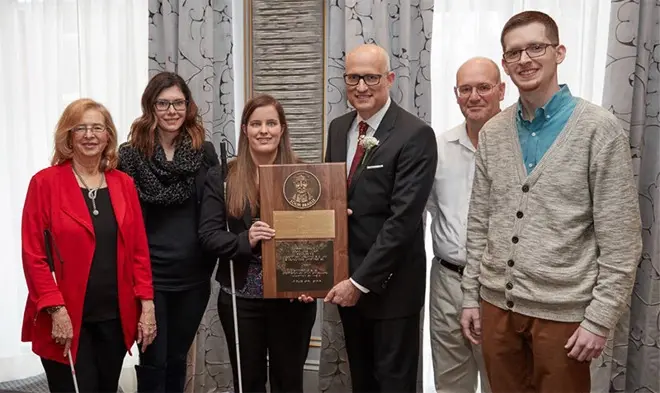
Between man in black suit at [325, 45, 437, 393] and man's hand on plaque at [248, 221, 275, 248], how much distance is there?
31cm

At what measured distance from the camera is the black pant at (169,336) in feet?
7.43

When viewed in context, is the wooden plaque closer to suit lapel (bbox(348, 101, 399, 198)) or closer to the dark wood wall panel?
suit lapel (bbox(348, 101, 399, 198))

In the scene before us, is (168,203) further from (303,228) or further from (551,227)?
(551,227)

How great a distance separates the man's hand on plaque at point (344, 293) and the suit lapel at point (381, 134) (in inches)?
13.2

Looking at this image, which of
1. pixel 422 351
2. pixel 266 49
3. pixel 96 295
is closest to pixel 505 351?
pixel 422 351

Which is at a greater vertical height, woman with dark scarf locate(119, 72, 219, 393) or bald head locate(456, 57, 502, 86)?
bald head locate(456, 57, 502, 86)

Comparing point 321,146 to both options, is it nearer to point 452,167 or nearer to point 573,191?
point 452,167

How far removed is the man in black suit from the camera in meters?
2.06

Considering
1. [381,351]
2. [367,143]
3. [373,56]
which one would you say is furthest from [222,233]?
[373,56]

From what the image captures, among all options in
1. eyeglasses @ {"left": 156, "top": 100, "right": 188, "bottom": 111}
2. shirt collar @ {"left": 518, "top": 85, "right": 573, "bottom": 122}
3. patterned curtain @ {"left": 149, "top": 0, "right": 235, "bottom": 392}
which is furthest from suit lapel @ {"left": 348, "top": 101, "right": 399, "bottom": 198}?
patterned curtain @ {"left": 149, "top": 0, "right": 235, "bottom": 392}

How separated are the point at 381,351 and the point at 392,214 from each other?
1.75 feet

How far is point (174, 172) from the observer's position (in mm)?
2193

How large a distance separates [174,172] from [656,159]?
2.19 metres

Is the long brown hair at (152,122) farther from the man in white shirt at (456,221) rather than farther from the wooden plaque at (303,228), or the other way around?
the man in white shirt at (456,221)
